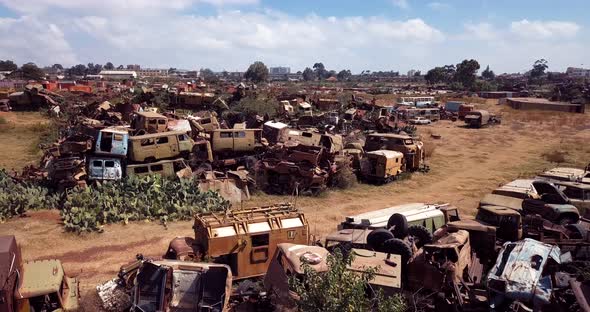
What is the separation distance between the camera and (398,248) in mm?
10648

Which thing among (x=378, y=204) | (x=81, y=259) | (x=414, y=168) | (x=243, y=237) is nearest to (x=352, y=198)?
(x=378, y=204)

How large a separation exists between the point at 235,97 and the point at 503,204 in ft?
118

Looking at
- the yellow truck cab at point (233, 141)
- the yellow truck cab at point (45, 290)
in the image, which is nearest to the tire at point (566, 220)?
the yellow truck cab at point (233, 141)

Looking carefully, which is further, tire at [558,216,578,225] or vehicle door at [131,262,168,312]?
tire at [558,216,578,225]

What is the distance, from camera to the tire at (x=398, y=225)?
12.1m

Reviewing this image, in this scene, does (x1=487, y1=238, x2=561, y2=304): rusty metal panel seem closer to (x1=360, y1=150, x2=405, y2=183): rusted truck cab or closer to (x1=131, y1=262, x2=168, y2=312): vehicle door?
(x1=131, y1=262, x2=168, y2=312): vehicle door

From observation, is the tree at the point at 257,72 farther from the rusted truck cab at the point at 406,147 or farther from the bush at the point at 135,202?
the bush at the point at 135,202

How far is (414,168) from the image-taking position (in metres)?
25.1

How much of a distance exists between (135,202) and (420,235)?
34.8 feet

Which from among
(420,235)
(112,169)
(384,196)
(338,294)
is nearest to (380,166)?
(384,196)

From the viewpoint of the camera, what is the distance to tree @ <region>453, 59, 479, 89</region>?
116 metres

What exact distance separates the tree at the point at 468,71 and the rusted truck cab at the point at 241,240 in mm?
114077

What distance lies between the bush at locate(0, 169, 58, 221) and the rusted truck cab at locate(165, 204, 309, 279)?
875 cm

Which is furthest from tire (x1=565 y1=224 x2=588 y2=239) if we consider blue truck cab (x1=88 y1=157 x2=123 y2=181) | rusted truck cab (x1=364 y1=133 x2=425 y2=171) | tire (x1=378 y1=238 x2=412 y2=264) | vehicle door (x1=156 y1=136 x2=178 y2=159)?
blue truck cab (x1=88 y1=157 x2=123 y2=181)
